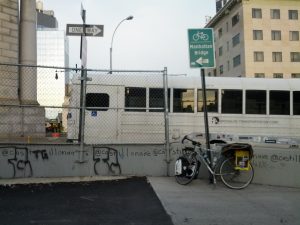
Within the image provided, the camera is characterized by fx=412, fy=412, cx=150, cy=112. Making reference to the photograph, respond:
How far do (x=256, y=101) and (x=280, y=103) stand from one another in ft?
3.22

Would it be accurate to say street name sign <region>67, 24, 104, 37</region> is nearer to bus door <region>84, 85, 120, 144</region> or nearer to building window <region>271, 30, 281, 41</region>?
bus door <region>84, 85, 120, 144</region>

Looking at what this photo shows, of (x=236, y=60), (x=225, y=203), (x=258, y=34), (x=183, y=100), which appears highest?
(x=258, y=34)

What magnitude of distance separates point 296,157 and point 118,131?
7310mm

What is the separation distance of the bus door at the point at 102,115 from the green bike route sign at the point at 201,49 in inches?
245

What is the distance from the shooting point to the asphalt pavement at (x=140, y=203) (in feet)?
20.9

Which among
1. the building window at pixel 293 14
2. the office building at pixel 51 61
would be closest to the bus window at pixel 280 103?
the office building at pixel 51 61

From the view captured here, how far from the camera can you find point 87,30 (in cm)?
985

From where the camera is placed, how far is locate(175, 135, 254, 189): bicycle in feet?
29.3

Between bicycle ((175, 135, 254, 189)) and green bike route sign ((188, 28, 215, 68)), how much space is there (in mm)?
1833

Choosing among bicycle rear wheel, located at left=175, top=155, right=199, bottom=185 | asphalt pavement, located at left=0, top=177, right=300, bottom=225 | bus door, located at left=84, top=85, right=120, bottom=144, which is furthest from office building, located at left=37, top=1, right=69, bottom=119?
bicycle rear wheel, located at left=175, top=155, right=199, bottom=185

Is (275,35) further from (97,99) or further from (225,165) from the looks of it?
(225,165)

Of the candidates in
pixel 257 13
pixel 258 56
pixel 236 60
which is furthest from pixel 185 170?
pixel 257 13

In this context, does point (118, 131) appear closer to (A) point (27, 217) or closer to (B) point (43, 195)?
(B) point (43, 195)

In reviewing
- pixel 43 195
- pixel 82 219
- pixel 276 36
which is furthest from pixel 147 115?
pixel 276 36
